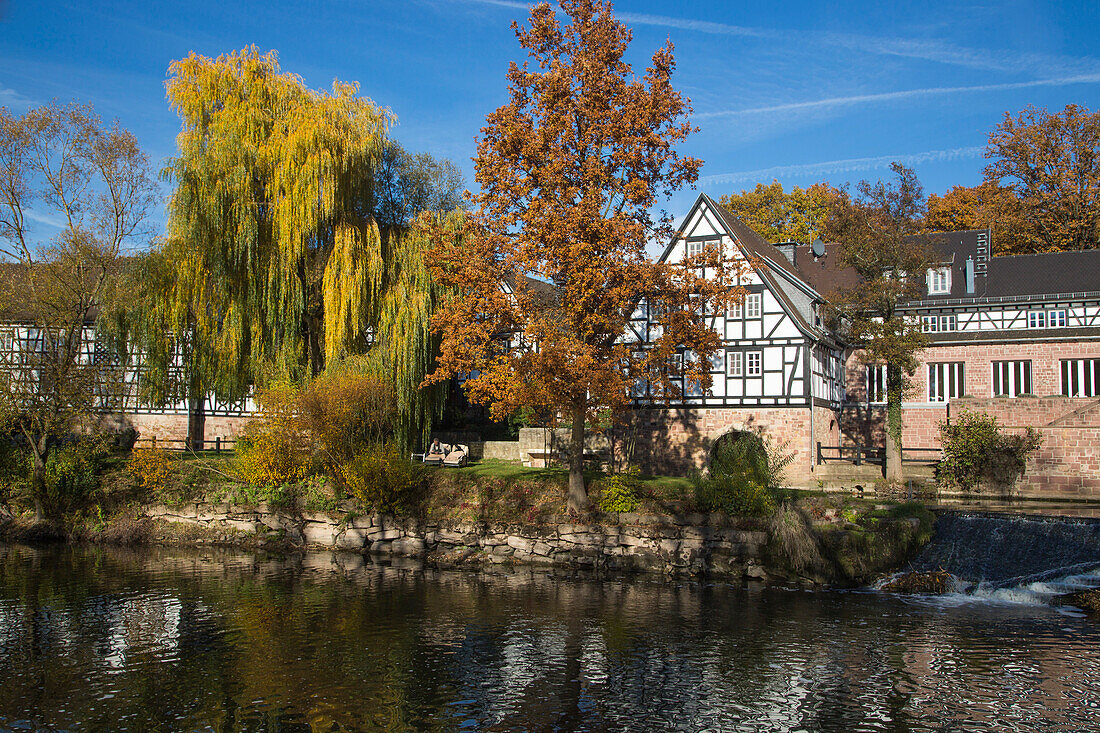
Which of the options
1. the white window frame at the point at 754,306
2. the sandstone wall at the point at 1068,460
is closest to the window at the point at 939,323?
the sandstone wall at the point at 1068,460

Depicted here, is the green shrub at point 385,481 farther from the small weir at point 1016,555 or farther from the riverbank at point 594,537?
the small weir at point 1016,555

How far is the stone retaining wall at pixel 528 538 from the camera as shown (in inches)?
714

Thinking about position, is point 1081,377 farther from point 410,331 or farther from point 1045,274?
point 410,331

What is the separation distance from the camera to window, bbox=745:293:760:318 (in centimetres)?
2789

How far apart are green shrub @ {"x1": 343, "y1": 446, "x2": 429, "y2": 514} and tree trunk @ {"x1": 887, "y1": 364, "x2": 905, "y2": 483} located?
14.3 meters

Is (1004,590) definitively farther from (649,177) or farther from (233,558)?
(233,558)

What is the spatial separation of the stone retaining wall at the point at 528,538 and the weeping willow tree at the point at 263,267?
3.07 meters

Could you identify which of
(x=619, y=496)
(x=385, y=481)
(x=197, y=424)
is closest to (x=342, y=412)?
(x=385, y=481)

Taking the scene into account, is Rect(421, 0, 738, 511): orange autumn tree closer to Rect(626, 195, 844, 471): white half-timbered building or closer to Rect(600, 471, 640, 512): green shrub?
Rect(600, 471, 640, 512): green shrub

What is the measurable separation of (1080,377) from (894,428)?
10.0 meters

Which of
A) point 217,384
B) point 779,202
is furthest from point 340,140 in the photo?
point 779,202

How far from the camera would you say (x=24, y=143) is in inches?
931

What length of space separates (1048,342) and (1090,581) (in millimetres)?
18886

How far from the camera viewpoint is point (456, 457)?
23.6m
